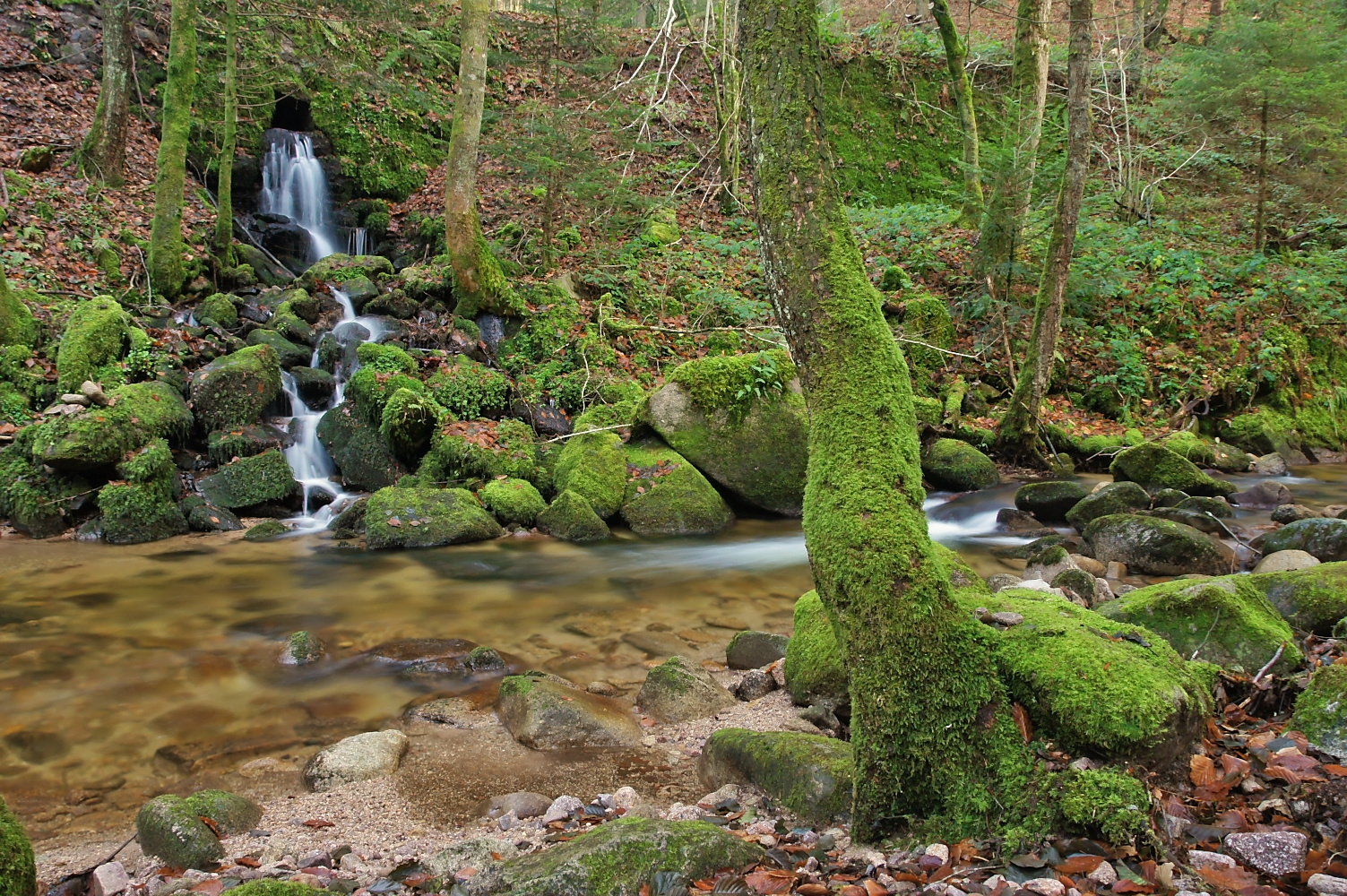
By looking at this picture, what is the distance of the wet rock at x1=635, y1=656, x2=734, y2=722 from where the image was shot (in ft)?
15.7

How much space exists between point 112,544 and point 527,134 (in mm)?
8452

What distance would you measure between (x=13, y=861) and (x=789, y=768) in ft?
9.18

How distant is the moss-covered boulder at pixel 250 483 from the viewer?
32.0 feet

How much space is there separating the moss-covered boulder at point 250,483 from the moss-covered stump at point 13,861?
7.78m

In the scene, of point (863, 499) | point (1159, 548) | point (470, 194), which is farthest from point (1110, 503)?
point (470, 194)

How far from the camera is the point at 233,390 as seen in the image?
33.8 ft

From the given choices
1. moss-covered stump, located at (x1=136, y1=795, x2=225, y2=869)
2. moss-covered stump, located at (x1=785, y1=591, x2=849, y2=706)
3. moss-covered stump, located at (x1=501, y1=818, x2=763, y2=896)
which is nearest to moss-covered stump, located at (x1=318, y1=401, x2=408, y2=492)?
moss-covered stump, located at (x1=785, y1=591, x2=849, y2=706)

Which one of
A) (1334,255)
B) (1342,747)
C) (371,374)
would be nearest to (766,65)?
(1342,747)

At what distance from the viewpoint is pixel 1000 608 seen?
350cm

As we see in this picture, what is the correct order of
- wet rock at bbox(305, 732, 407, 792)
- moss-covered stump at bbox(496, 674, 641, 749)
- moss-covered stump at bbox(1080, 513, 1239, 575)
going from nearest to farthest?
1. wet rock at bbox(305, 732, 407, 792)
2. moss-covered stump at bbox(496, 674, 641, 749)
3. moss-covered stump at bbox(1080, 513, 1239, 575)

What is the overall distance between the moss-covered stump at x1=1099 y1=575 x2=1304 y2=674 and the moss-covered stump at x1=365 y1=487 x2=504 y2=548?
22.4ft

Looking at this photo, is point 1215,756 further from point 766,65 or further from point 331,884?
point 331,884

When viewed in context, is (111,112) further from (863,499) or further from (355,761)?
(863,499)

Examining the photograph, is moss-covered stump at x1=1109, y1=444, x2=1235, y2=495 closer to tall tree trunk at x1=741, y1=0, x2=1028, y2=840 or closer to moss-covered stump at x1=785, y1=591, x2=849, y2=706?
moss-covered stump at x1=785, y1=591, x2=849, y2=706
